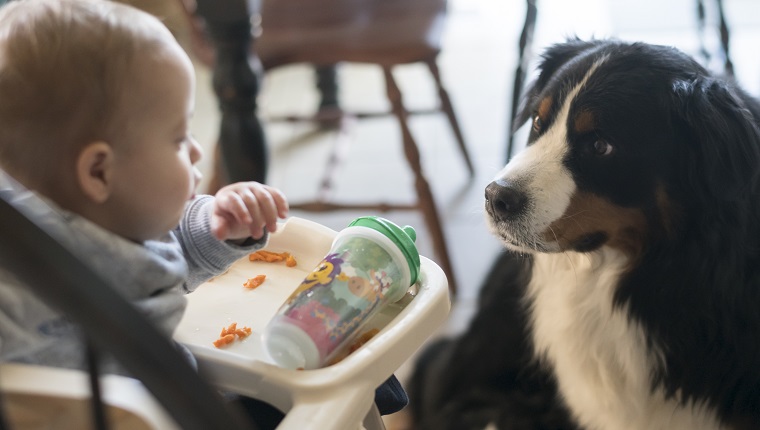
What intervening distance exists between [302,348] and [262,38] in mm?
1465

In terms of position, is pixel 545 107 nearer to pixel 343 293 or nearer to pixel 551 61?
pixel 551 61

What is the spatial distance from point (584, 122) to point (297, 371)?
65 cm

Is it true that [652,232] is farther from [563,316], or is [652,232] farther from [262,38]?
[262,38]

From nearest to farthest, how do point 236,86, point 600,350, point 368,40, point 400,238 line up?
point 400,238, point 600,350, point 236,86, point 368,40

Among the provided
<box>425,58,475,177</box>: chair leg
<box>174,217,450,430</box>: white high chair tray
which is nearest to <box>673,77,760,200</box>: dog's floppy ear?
<box>174,217,450,430</box>: white high chair tray

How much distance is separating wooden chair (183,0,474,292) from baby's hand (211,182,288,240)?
3.82 feet

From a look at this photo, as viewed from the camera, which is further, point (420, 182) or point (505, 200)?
point (420, 182)

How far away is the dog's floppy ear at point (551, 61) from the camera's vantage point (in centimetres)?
134

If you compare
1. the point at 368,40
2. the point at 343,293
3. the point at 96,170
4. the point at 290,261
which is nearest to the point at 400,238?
the point at 343,293

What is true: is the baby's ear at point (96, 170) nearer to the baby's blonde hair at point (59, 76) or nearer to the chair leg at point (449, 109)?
the baby's blonde hair at point (59, 76)

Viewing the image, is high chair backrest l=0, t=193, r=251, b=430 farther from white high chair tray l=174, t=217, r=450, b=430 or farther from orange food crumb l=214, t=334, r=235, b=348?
orange food crumb l=214, t=334, r=235, b=348

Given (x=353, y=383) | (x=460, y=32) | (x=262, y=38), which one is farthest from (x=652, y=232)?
(x=460, y=32)

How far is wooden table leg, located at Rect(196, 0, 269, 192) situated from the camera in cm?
157

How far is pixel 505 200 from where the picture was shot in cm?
121
